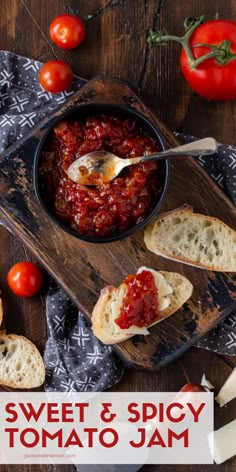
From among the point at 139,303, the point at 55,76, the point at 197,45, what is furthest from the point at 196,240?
the point at 55,76

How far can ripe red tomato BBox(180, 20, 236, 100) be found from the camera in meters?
2.46

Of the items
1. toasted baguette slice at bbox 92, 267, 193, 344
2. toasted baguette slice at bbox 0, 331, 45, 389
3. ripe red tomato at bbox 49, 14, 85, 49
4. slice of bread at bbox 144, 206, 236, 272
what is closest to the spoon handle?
slice of bread at bbox 144, 206, 236, 272

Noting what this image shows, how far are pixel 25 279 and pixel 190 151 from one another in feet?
2.57

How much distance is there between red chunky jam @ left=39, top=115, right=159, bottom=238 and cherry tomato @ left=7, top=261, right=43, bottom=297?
0.34 m

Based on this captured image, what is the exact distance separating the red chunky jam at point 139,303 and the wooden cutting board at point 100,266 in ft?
0.32

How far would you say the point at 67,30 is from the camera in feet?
8.60

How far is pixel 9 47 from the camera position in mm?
2732

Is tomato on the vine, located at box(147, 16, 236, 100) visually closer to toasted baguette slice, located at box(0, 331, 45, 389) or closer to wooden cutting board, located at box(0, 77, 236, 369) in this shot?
wooden cutting board, located at box(0, 77, 236, 369)

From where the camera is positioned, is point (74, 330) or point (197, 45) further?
point (74, 330)

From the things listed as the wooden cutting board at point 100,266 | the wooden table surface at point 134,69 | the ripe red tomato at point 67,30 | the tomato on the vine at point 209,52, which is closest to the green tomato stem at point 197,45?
the tomato on the vine at point 209,52

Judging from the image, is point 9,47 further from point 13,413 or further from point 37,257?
point 13,413

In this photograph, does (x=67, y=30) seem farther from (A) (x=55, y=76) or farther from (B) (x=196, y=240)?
(B) (x=196, y=240)

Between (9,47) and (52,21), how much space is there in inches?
7.7

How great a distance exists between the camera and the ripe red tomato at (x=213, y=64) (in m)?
2.46
